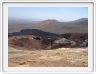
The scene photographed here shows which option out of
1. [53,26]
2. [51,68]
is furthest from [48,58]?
[53,26]

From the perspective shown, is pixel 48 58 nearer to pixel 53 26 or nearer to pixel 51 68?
pixel 51 68

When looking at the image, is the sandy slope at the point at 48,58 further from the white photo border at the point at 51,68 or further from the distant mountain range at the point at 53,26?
the distant mountain range at the point at 53,26

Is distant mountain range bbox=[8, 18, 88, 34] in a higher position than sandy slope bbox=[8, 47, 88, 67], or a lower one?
higher

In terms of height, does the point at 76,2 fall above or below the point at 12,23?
above

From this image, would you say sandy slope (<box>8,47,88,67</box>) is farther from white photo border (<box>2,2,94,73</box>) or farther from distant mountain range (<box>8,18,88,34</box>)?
distant mountain range (<box>8,18,88,34</box>)

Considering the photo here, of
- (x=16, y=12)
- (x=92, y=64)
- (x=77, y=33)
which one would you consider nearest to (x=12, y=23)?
(x=16, y=12)

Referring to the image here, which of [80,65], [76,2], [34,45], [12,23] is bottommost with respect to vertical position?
[80,65]

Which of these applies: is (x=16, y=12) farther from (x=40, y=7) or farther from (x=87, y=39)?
(x=87, y=39)

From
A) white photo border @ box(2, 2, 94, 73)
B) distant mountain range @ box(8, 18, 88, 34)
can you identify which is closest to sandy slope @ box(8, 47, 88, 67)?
white photo border @ box(2, 2, 94, 73)
